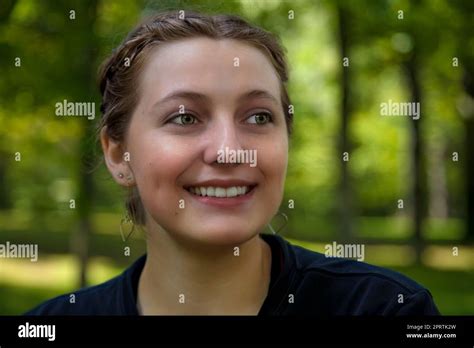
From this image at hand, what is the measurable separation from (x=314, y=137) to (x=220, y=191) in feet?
7.11

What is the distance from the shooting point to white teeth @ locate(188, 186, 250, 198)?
5.98 ft

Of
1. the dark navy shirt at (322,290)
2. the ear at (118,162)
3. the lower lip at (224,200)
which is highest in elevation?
the ear at (118,162)

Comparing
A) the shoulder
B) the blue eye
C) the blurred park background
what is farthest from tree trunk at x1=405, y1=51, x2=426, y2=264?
the blue eye

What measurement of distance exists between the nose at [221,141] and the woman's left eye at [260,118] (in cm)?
6

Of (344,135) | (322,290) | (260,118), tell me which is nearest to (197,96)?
(260,118)

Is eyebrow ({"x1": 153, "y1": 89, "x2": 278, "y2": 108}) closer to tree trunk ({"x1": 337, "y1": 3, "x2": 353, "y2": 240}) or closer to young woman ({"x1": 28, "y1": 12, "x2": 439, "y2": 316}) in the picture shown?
young woman ({"x1": 28, "y1": 12, "x2": 439, "y2": 316})

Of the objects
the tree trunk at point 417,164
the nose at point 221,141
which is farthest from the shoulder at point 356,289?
the tree trunk at point 417,164

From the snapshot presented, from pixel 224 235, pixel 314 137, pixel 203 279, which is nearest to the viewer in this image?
pixel 224 235

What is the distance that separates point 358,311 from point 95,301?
0.75 m

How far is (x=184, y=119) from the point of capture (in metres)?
1.82

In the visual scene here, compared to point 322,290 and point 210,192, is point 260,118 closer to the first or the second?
point 210,192

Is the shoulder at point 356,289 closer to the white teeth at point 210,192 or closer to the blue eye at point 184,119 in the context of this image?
the white teeth at point 210,192

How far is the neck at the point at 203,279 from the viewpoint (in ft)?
6.23

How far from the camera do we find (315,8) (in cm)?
311
